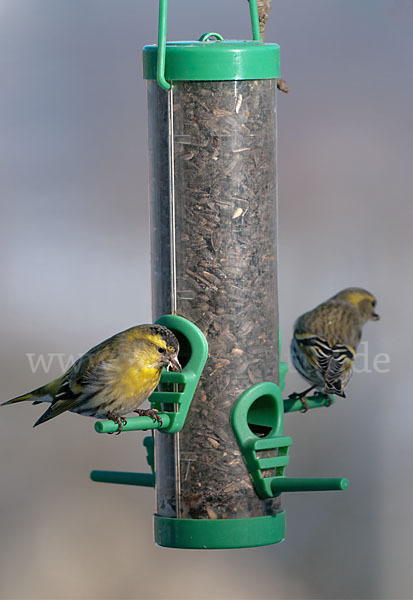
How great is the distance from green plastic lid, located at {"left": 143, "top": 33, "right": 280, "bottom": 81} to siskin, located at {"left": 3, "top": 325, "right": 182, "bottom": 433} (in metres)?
1.17

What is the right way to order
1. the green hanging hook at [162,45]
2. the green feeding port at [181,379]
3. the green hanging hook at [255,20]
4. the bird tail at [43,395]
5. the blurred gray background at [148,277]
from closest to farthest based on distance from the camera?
the green hanging hook at [162,45], the green feeding port at [181,379], the green hanging hook at [255,20], the bird tail at [43,395], the blurred gray background at [148,277]

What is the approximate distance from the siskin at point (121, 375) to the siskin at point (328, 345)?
1.62 meters

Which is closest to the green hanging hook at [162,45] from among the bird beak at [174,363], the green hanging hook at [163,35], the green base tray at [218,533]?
the green hanging hook at [163,35]

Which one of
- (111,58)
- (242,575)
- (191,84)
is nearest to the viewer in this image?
(191,84)

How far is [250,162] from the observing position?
5.86m

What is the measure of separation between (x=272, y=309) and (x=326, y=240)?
528 cm

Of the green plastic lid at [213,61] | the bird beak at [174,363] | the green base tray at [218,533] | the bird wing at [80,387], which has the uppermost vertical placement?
the green plastic lid at [213,61]

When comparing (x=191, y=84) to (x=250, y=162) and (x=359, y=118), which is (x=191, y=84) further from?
A: (x=359, y=118)

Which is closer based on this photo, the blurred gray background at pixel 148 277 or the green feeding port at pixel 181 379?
the green feeding port at pixel 181 379

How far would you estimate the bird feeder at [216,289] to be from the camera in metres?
5.75

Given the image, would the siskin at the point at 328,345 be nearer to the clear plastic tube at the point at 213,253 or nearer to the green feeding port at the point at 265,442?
the green feeding port at the point at 265,442

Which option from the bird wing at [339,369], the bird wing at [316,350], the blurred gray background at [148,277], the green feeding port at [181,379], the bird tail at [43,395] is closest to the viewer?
the green feeding port at [181,379]

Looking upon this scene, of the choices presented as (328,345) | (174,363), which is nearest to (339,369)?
(328,345)

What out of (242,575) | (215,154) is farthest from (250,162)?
(242,575)
